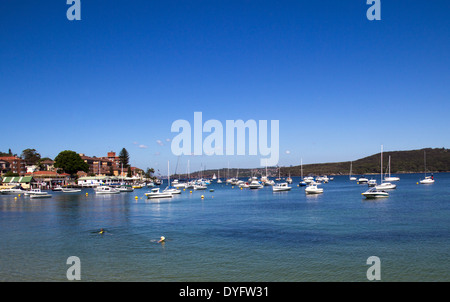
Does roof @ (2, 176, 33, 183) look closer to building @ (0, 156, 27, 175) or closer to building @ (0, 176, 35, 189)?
building @ (0, 176, 35, 189)

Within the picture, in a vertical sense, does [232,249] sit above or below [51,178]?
above

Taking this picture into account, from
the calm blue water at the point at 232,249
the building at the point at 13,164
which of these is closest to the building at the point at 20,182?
the building at the point at 13,164

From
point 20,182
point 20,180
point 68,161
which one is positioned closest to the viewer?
point 20,182

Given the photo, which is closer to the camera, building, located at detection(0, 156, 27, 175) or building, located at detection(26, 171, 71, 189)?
building, located at detection(26, 171, 71, 189)

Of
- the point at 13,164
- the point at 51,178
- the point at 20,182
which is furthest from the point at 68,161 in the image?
the point at 13,164

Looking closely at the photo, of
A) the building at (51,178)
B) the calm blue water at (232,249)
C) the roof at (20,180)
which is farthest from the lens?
the building at (51,178)

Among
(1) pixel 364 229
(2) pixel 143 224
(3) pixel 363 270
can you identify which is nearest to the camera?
(3) pixel 363 270

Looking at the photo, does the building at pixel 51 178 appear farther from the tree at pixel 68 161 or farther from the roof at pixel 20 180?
the roof at pixel 20 180

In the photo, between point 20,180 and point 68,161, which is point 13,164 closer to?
point 20,180

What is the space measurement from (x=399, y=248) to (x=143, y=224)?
2694cm

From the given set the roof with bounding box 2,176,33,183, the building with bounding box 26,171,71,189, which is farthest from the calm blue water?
the building with bounding box 26,171,71,189

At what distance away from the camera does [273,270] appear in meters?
20.8
